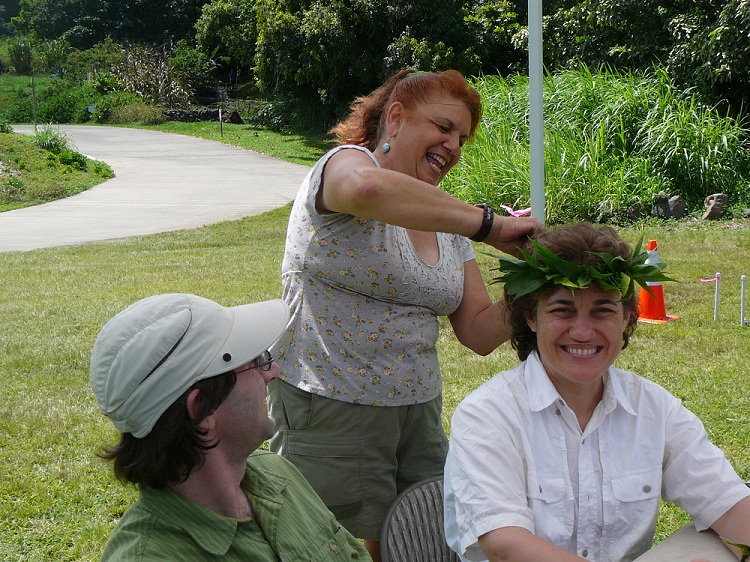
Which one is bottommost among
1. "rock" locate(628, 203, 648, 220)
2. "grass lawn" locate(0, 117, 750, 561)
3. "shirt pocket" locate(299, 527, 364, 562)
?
"grass lawn" locate(0, 117, 750, 561)

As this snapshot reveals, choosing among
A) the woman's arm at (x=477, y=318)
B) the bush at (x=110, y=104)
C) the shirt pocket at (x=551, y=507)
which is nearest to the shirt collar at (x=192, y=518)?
the shirt pocket at (x=551, y=507)

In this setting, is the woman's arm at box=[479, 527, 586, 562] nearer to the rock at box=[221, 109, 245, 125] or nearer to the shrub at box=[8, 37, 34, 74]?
the rock at box=[221, 109, 245, 125]

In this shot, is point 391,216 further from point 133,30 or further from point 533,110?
point 133,30

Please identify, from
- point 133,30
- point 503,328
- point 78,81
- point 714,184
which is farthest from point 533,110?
point 133,30

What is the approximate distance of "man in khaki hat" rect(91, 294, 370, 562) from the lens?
70.8 inches

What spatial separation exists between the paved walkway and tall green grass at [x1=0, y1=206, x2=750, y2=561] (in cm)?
231

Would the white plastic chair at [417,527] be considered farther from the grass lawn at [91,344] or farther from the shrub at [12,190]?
the shrub at [12,190]

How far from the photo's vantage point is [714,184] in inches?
522

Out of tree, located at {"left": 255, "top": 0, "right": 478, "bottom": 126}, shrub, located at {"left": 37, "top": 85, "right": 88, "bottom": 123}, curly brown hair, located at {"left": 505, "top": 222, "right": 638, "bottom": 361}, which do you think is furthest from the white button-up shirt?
shrub, located at {"left": 37, "top": 85, "right": 88, "bottom": 123}

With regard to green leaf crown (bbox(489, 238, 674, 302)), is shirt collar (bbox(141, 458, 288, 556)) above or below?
below

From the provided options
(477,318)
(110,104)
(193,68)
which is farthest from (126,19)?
(477,318)

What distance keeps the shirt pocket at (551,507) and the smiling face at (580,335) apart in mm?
262

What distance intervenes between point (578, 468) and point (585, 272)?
0.51 meters

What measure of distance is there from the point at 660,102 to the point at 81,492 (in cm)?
1183
